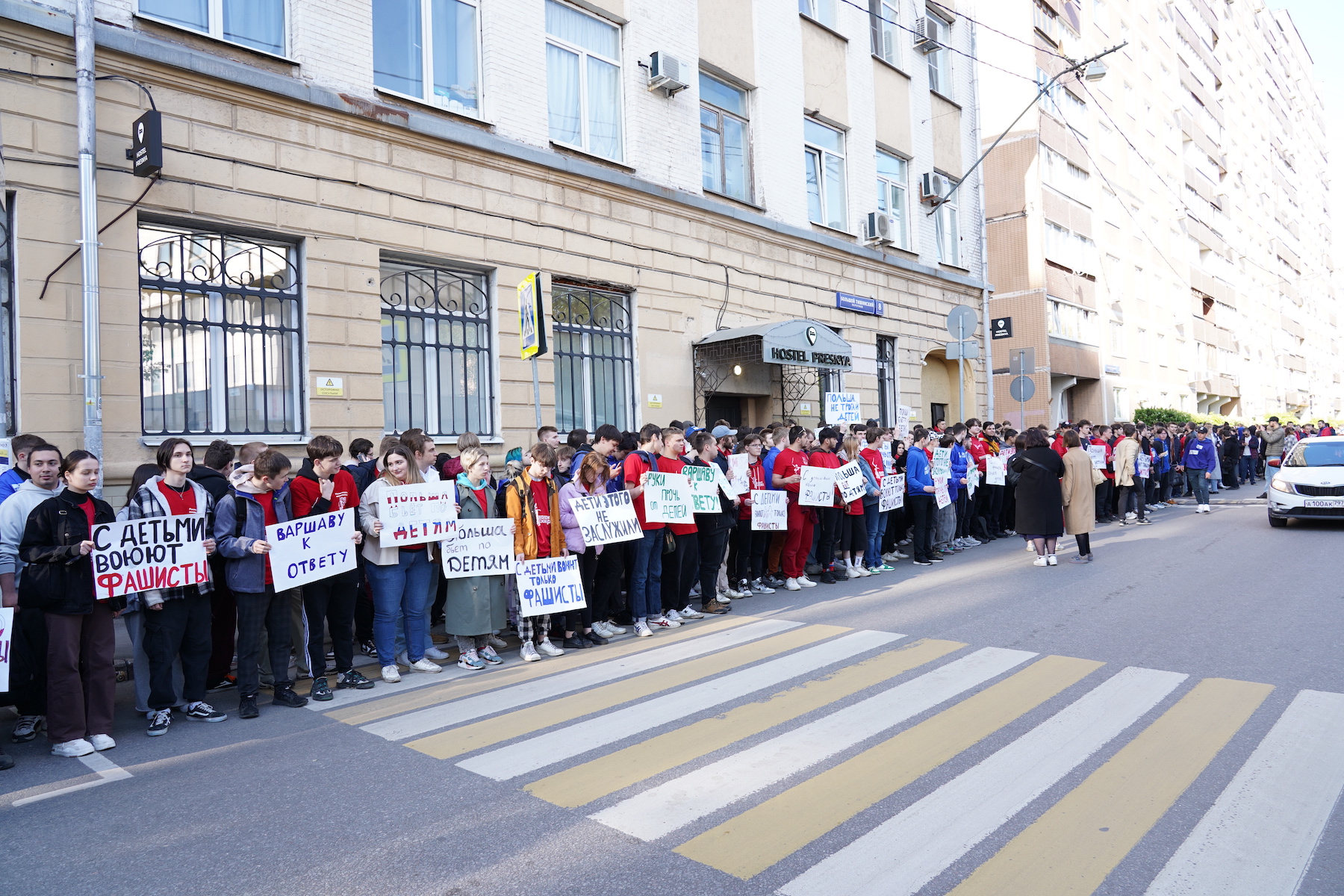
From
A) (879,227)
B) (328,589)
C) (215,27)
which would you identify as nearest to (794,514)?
(328,589)

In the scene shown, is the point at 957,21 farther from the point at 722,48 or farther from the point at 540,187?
the point at 540,187

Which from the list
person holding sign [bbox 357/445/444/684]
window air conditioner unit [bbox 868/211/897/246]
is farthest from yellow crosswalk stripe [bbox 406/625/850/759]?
window air conditioner unit [bbox 868/211/897/246]

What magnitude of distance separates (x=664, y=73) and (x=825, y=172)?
5.60 metres

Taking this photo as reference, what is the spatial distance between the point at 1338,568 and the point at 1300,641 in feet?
15.6

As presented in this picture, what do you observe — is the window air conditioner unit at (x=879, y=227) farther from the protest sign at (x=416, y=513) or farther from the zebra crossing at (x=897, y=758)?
the protest sign at (x=416, y=513)

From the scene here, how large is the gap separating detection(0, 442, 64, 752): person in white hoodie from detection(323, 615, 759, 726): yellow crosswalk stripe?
188 centimetres

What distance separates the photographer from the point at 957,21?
23.3 m

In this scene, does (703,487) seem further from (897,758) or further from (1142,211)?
(1142,211)

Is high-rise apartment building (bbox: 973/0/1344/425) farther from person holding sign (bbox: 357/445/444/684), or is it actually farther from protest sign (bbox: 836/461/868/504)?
person holding sign (bbox: 357/445/444/684)

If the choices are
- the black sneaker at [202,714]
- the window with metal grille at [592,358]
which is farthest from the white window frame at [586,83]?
the black sneaker at [202,714]

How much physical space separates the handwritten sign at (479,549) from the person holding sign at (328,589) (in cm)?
78

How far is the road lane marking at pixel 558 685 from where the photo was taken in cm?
602

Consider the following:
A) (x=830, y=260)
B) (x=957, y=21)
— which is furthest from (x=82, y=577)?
(x=957, y=21)

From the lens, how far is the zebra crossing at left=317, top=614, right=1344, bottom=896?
3.77 metres
